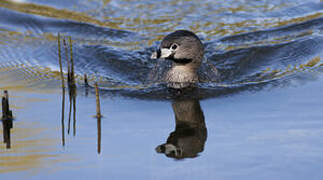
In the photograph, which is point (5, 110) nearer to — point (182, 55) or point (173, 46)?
point (173, 46)

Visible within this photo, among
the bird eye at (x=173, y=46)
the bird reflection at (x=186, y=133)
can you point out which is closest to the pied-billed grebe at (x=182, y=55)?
the bird eye at (x=173, y=46)

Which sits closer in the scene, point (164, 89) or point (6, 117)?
point (6, 117)

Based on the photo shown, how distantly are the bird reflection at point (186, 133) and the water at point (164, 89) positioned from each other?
0.05ft

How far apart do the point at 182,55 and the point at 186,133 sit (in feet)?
7.31

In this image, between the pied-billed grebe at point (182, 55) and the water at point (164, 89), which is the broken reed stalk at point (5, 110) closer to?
the water at point (164, 89)

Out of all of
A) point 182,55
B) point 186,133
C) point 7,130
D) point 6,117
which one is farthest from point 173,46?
point 7,130

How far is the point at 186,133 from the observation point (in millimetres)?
6875

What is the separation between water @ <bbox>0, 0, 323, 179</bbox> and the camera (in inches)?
230

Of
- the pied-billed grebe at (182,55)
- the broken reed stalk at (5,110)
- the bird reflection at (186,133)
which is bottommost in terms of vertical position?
the bird reflection at (186,133)

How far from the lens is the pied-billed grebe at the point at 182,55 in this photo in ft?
28.2

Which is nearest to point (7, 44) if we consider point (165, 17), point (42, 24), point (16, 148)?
point (42, 24)

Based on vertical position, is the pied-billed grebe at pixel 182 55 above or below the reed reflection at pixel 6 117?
above

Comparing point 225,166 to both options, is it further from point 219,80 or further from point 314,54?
point 314,54

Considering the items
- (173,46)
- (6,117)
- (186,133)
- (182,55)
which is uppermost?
(173,46)
